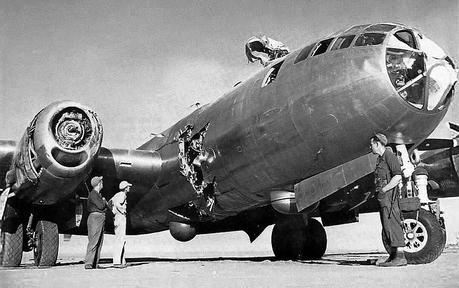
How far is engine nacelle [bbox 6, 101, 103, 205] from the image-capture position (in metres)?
8.32

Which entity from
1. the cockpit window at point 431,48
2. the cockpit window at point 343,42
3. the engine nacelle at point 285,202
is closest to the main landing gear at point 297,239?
the engine nacelle at point 285,202

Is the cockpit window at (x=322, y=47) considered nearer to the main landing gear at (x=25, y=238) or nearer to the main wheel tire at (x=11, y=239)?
the main landing gear at (x=25, y=238)

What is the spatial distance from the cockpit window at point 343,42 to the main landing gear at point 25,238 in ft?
20.8

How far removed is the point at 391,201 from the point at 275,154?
6.55 feet

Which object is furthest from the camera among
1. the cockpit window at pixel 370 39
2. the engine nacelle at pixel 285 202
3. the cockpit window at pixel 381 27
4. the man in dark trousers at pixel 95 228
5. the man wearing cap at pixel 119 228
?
the man wearing cap at pixel 119 228

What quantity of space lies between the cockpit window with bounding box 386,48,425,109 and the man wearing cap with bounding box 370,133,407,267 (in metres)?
0.71

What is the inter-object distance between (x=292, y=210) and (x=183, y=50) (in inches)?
125

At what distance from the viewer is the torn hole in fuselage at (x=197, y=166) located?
8953mm

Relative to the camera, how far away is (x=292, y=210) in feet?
24.7

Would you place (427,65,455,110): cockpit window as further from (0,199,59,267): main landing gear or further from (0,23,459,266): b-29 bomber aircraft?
(0,199,59,267): main landing gear

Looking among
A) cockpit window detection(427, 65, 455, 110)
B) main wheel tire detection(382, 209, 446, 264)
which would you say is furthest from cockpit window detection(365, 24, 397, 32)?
main wheel tire detection(382, 209, 446, 264)

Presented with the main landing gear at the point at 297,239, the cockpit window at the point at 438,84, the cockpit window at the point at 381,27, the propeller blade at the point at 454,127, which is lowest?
the main landing gear at the point at 297,239

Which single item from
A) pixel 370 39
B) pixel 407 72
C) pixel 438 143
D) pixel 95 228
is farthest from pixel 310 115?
pixel 438 143

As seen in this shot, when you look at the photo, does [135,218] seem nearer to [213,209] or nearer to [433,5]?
[213,209]
